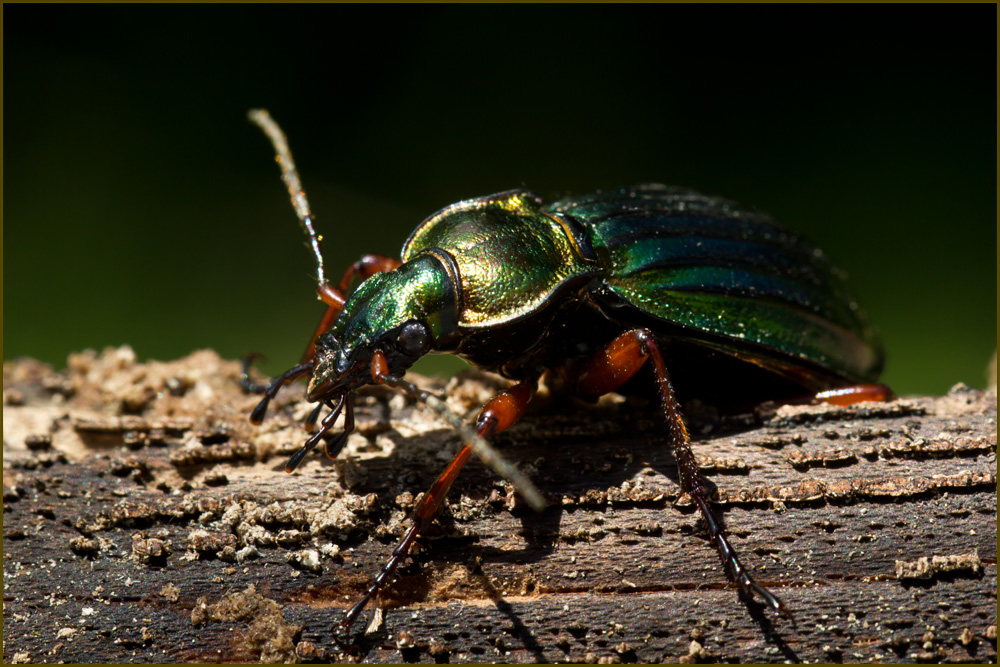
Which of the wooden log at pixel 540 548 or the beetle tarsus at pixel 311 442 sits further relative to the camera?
the beetle tarsus at pixel 311 442

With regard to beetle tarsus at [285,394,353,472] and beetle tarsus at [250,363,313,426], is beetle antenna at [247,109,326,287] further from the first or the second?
beetle tarsus at [285,394,353,472]

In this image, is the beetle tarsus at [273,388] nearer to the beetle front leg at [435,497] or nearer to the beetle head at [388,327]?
the beetle head at [388,327]

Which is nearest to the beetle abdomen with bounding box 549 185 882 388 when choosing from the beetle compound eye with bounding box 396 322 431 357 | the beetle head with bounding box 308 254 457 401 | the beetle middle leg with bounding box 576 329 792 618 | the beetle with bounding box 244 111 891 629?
the beetle with bounding box 244 111 891 629

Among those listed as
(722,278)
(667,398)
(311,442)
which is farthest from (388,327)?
(722,278)

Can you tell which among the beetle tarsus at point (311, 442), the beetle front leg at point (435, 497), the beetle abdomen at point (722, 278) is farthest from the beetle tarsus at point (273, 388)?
the beetle abdomen at point (722, 278)

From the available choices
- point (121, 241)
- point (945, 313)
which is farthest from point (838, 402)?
point (121, 241)

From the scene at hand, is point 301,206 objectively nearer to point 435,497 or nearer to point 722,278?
point 435,497

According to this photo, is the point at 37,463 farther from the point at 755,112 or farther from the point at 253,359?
the point at 755,112
